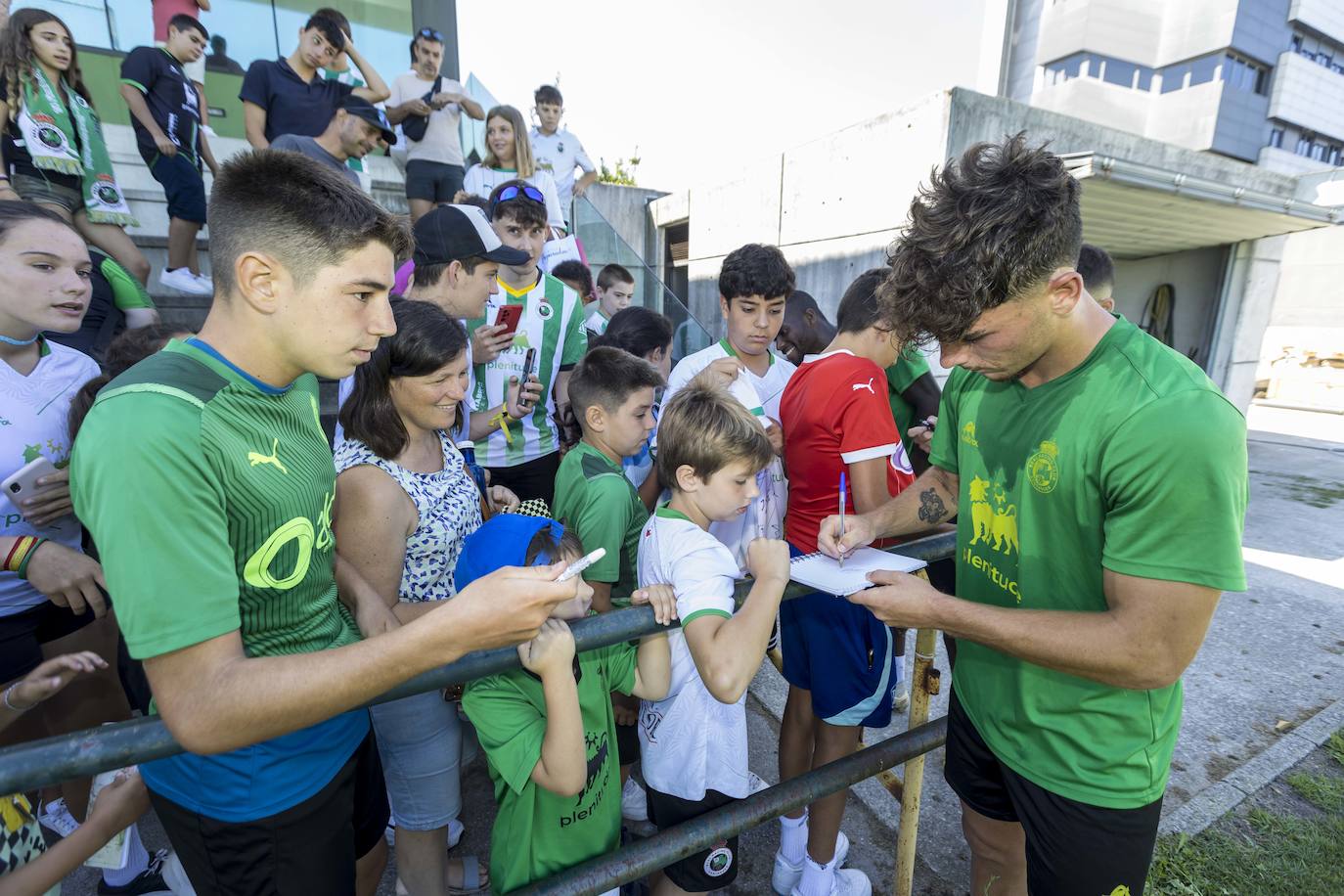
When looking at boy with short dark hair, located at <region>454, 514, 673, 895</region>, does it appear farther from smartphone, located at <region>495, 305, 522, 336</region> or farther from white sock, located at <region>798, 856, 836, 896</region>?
smartphone, located at <region>495, 305, 522, 336</region>

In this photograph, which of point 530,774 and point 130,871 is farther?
point 130,871

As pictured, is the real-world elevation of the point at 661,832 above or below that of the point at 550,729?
below

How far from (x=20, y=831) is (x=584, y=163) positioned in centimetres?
788

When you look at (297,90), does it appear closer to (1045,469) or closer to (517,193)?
(517,193)

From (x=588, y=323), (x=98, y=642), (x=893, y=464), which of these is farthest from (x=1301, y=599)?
(x=98, y=642)

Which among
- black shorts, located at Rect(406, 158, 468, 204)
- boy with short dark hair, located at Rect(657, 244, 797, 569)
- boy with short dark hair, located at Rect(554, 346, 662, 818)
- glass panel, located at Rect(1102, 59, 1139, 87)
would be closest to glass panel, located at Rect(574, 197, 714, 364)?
black shorts, located at Rect(406, 158, 468, 204)

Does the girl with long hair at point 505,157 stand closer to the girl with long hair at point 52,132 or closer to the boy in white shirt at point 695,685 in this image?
the girl with long hair at point 52,132

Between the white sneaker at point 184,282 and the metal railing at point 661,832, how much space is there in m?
4.90

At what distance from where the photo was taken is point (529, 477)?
3602mm

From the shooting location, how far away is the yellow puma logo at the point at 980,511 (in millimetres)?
1767

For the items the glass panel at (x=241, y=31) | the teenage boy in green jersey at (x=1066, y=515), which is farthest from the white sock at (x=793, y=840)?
the glass panel at (x=241, y=31)

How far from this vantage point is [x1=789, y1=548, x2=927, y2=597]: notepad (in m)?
1.59

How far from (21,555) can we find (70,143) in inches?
137

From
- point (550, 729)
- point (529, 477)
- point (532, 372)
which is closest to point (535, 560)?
point (550, 729)
